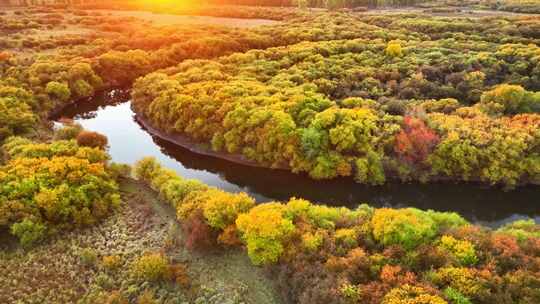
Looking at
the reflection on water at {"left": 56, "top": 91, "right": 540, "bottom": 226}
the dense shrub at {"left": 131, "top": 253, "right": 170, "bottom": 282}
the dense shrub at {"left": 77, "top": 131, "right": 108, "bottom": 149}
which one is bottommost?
the reflection on water at {"left": 56, "top": 91, "right": 540, "bottom": 226}

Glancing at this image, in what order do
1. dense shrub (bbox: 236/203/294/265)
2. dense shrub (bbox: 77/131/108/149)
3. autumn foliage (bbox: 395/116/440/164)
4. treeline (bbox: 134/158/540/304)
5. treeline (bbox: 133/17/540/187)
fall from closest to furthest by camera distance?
1. treeline (bbox: 134/158/540/304)
2. dense shrub (bbox: 236/203/294/265)
3. treeline (bbox: 133/17/540/187)
4. autumn foliage (bbox: 395/116/440/164)
5. dense shrub (bbox: 77/131/108/149)

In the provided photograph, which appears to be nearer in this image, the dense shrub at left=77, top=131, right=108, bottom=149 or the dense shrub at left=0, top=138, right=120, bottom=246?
the dense shrub at left=0, top=138, right=120, bottom=246

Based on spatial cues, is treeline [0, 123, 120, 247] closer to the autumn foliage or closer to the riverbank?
the riverbank

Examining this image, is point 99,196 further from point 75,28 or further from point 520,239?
point 75,28

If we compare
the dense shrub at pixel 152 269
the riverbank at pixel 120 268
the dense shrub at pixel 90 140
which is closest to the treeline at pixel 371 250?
the riverbank at pixel 120 268

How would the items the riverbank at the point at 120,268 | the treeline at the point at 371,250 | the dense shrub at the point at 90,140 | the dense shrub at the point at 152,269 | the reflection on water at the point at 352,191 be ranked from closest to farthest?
the treeline at the point at 371,250 < the riverbank at the point at 120,268 < the dense shrub at the point at 152,269 < the reflection on water at the point at 352,191 < the dense shrub at the point at 90,140

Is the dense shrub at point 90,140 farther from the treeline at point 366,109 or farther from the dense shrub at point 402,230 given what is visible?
the dense shrub at point 402,230

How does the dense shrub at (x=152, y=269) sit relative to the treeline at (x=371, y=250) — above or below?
below

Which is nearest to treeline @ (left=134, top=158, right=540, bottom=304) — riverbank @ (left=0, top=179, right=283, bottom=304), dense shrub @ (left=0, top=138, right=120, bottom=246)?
riverbank @ (left=0, top=179, right=283, bottom=304)

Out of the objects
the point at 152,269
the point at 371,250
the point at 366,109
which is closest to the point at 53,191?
the point at 152,269
